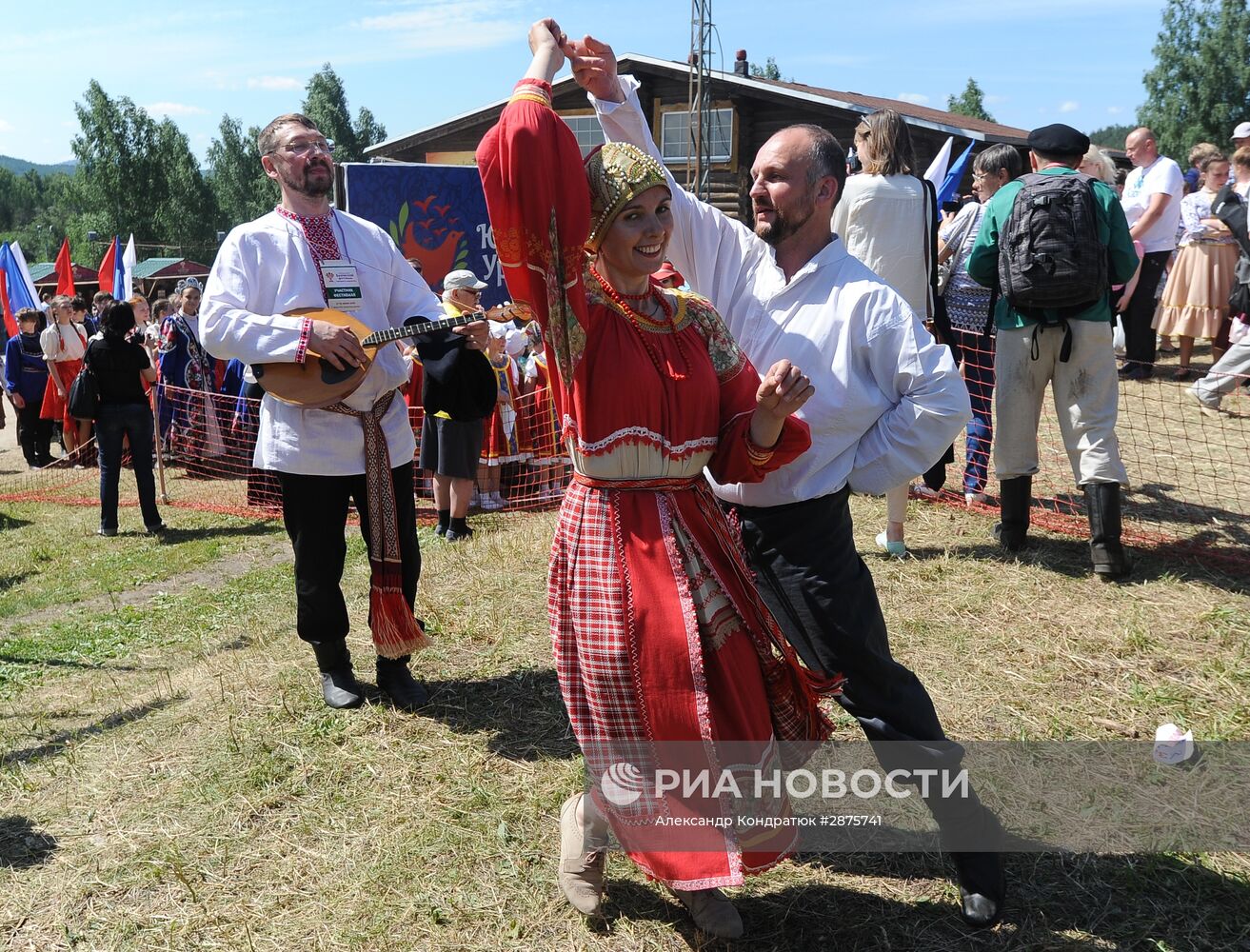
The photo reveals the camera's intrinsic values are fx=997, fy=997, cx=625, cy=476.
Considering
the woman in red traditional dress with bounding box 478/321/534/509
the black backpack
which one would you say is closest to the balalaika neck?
the black backpack

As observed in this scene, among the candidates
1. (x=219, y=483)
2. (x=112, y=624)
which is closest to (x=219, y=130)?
(x=219, y=483)

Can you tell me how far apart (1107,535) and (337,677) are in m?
3.75

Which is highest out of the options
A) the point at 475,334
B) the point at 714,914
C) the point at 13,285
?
the point at 13,285

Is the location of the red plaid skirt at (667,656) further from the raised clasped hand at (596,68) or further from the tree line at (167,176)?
the tree line at (167,176)

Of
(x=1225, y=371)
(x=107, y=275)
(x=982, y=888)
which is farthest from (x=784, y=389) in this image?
(x=107, y=275)

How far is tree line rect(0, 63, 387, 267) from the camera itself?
58.4 metres

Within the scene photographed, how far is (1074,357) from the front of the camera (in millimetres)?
5066

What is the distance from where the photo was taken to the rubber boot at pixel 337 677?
13.0 ft

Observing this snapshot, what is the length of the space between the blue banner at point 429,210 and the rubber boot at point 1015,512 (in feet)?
19.8

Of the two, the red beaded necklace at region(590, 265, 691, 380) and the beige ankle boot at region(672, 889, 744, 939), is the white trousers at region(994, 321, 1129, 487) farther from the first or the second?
the beige ankle boot at region(672, 889, 744, 939)

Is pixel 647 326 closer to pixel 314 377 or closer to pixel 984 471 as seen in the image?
pixel 314 377

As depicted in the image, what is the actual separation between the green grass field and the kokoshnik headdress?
72.9 inches

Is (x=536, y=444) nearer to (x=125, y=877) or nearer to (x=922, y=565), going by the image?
(x=922, y=565)

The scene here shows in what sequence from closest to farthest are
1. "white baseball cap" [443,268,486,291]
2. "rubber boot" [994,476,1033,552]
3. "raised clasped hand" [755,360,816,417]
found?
1. "raised clasped hand" [755,360,816,417]
2. "rubber boot" [994,476,1033,552]
3. "white baseball cap" [443,268,486,291]
